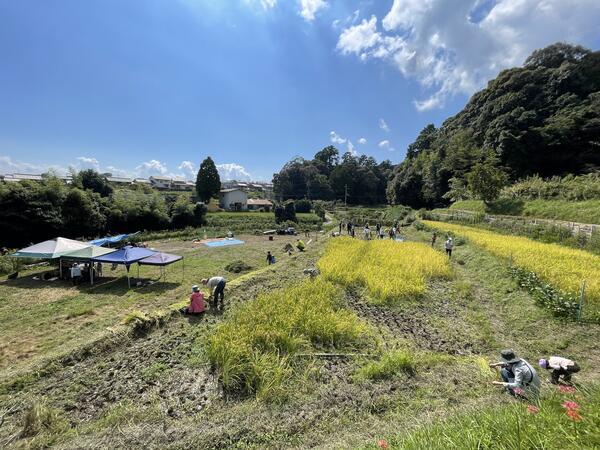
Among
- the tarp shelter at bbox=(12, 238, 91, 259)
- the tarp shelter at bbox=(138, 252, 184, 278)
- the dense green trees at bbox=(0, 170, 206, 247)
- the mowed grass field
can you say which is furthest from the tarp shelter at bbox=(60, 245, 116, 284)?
the dense green trees at bbox=(0, 170, 206, 247)

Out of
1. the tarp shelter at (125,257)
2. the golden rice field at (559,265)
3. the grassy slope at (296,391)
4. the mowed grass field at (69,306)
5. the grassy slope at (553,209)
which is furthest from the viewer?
the grassy slope at (553,209)

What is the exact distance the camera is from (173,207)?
34.2m

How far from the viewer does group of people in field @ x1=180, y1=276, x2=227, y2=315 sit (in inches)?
318

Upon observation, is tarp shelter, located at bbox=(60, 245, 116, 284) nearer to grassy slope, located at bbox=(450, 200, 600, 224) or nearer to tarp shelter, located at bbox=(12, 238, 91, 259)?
tarp shelter, located at bbox=(12, 238, 91, 259)

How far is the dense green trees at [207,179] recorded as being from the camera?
5006 cm

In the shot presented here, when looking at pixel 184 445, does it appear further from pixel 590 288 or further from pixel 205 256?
pixel 205 256

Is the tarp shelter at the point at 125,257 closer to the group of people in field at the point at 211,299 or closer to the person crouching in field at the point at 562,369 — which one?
the group of people in field at the point at 211,299

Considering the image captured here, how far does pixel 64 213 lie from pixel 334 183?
6228cm

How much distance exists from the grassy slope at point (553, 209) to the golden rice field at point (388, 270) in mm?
9221

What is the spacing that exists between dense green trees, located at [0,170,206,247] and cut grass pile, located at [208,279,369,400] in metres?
21.3

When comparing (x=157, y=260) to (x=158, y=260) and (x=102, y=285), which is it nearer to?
(x=158, y=260)

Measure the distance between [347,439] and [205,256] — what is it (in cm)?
1733

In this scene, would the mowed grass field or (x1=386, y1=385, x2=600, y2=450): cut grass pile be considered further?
the mowed grass field

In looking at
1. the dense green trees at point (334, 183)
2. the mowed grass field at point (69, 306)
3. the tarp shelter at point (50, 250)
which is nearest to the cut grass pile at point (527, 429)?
the mowed grass field at point (69, 306)
